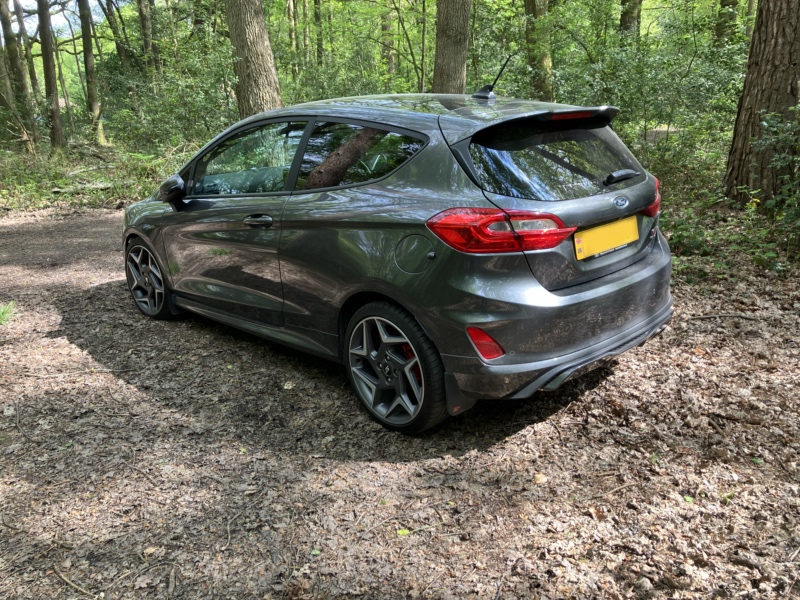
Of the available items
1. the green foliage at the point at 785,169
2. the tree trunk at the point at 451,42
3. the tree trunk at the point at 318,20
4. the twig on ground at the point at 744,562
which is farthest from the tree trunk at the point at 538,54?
the tree trunk at the point at 318,20

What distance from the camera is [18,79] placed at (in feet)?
57.4

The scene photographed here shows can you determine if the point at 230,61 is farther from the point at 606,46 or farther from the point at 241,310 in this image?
the point at 241,310

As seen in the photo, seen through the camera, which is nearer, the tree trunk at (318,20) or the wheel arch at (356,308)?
the wheel arch at (356,308)

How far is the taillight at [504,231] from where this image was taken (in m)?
2.64

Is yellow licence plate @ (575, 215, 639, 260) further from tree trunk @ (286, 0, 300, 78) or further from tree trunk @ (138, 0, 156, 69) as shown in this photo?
tree trunk @ (286, 0, 300, 78)

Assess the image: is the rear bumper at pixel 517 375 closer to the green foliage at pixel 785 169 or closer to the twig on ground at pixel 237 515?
the twig on ground at pixel 237 515

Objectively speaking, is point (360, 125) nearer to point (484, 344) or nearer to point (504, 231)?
point (504, 231)

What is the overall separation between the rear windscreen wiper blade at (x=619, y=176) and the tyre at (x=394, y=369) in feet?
4.09

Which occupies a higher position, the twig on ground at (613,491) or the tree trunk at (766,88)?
the tree trunk at (766,88)

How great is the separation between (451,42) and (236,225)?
21.7 feet

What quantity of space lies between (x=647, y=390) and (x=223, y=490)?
2.44m

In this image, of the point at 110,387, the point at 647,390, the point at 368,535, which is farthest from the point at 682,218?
the point at 110,387

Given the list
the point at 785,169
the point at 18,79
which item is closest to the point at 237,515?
the point at 785,169

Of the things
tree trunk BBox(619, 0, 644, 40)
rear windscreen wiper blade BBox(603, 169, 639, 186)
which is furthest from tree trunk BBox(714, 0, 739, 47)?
rear windscreen wiper blade BBox(603, 169, 639, 186)
